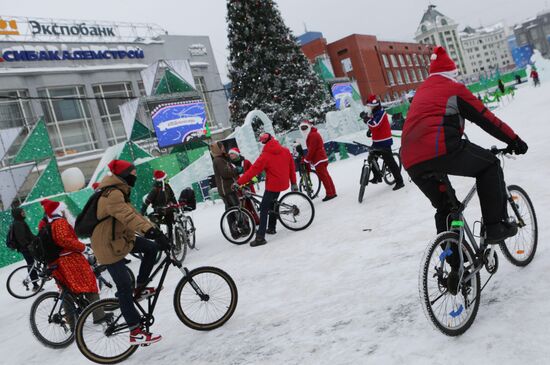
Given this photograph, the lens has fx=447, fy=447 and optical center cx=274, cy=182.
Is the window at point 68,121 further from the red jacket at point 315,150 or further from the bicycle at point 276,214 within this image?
the bicycle at point 276,214

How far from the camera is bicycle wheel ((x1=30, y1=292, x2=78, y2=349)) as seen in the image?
203 inches

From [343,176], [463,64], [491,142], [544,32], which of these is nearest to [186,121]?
[343,176]

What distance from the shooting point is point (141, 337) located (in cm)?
419

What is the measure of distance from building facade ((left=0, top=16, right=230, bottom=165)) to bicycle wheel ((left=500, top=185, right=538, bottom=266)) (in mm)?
22172

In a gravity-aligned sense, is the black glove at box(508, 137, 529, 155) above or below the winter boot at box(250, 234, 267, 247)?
above

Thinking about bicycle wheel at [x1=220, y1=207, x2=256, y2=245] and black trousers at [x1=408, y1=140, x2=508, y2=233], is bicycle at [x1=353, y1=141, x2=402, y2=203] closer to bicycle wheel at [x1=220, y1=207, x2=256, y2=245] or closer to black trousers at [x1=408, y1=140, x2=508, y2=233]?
bicycle wheel at [x1=220, y1=207, x2=256, y2=245]

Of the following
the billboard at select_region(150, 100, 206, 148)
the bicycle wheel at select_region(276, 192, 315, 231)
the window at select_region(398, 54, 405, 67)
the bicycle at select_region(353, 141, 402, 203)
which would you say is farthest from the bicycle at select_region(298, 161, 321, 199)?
the window at select_region(398, 54, 405, 67)

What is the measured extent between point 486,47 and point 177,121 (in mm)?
167490

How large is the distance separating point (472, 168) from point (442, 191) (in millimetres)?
271

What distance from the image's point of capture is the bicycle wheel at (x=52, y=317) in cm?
515

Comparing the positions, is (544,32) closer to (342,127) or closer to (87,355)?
(342,127)

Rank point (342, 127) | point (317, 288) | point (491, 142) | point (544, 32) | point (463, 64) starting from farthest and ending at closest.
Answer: point (544, 32) → point (463, 64) → point (342, 127) → point (491, 142) → point (317, 288)

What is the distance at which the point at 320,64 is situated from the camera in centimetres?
4428

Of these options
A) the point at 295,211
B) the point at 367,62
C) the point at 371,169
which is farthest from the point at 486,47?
the point at 295,211
